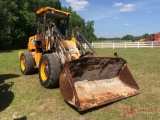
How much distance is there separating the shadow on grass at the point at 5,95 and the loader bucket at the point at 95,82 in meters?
1.48

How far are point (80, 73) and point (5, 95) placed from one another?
2211 mm

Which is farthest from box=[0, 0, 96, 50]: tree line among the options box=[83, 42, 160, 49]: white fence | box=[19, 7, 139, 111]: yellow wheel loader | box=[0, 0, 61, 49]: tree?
box=[19, 7, 139, 111]: yellow wheel loader

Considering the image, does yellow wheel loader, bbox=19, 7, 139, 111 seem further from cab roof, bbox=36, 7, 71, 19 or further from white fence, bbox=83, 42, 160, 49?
white fence, bbox=83, 42, 160, 49

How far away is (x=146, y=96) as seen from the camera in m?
5.80

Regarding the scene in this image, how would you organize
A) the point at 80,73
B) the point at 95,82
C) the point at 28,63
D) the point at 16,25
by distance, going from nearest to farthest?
the point at 80,73, the point at 95,82, the point at 28,63, the point at 16,25

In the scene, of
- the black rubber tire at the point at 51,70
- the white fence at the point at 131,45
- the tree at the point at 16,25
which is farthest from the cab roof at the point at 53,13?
the white fence at the point at 131,45

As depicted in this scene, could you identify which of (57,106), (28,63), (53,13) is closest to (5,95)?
(57,106)

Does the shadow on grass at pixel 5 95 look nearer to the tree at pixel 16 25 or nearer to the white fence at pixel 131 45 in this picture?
the tree at pixel 16 25

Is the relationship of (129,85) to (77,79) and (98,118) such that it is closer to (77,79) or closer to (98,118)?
(77,79)

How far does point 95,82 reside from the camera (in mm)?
5938

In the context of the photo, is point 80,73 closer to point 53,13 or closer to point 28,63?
point 53,13

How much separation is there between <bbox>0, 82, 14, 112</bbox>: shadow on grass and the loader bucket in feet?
4.86

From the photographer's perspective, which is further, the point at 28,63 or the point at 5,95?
the point at 28,63

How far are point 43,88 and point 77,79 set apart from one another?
139 cm
